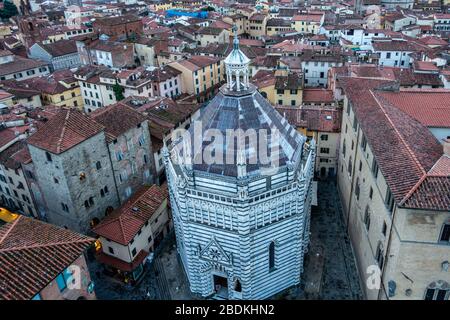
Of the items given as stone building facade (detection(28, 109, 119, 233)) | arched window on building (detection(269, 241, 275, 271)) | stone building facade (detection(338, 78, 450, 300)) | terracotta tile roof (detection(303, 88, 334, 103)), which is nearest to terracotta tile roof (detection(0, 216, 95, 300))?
stone building facade (detection(28, 109, 119, 233))

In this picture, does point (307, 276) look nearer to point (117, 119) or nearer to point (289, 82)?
point (117, 119)

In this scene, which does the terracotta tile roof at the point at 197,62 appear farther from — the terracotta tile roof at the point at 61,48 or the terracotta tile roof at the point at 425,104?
the terracotta tile roof at the point at 425,104

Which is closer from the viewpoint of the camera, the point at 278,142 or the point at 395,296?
the point at 395,296

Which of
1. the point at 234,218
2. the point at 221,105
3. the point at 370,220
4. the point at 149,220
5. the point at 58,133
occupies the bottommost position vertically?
the point at 149,220

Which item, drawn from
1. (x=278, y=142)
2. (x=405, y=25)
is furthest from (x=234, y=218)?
(x=405, y=25)

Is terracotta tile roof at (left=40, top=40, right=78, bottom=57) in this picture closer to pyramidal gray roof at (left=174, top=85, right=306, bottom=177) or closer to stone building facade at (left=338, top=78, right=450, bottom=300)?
pyramidal gray roof at (left=174, top=85, right=306, bottom=177)

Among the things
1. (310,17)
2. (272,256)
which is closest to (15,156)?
(272,256)

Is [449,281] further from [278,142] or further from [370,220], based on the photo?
[278,142]
